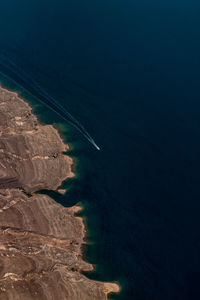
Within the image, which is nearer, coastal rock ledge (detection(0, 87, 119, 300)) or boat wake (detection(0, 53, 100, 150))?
coastal rock ledge (detection(0, 87, 119, 300))

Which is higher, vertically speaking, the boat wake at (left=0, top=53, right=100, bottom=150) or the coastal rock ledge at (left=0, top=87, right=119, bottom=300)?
the boat wake at (left=0, top=53, right=100, bottom=150)

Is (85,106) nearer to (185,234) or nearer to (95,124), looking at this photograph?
(95,124)

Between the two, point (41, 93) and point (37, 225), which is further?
point (41, 93)

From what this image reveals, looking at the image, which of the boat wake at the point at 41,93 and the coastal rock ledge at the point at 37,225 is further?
the boat wake at the point at 41,93

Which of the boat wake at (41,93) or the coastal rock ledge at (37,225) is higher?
the boat wake at (41,93)

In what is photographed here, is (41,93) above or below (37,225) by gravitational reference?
above

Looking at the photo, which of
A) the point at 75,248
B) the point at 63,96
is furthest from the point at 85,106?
the point at 75,248
